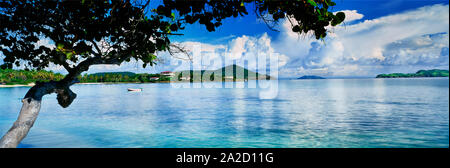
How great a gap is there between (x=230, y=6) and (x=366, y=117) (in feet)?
75.8

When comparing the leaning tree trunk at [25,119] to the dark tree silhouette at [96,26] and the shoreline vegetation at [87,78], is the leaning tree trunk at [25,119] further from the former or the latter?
the shoreline vegetation at [87,78]

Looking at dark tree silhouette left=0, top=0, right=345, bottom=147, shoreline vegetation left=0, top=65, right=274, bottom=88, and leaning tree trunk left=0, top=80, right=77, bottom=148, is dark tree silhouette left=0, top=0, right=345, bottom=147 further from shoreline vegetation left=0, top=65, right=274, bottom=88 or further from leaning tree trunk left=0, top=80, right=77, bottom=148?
shoreline vegetation left=0, top=65, right=274, bottom=88

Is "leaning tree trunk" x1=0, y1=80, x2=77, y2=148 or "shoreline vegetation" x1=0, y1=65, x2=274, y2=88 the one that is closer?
"leaning tree trunk" x1=0, y1=80, x2=77, y2=148

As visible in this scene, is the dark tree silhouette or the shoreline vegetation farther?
the shoreline vegetation

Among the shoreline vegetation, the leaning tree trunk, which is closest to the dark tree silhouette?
the leaning tree trunk

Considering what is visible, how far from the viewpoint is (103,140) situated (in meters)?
15.5

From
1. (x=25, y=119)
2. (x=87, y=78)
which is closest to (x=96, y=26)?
(x=25, y=119)

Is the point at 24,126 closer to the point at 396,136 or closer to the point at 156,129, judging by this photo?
the point at 156,129

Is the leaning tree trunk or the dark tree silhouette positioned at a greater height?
the dark tree silhouette

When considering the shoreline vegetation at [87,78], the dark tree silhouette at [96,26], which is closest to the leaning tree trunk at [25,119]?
the dark tree silhouette at [96,26]

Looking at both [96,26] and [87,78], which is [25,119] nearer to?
[96,26]
